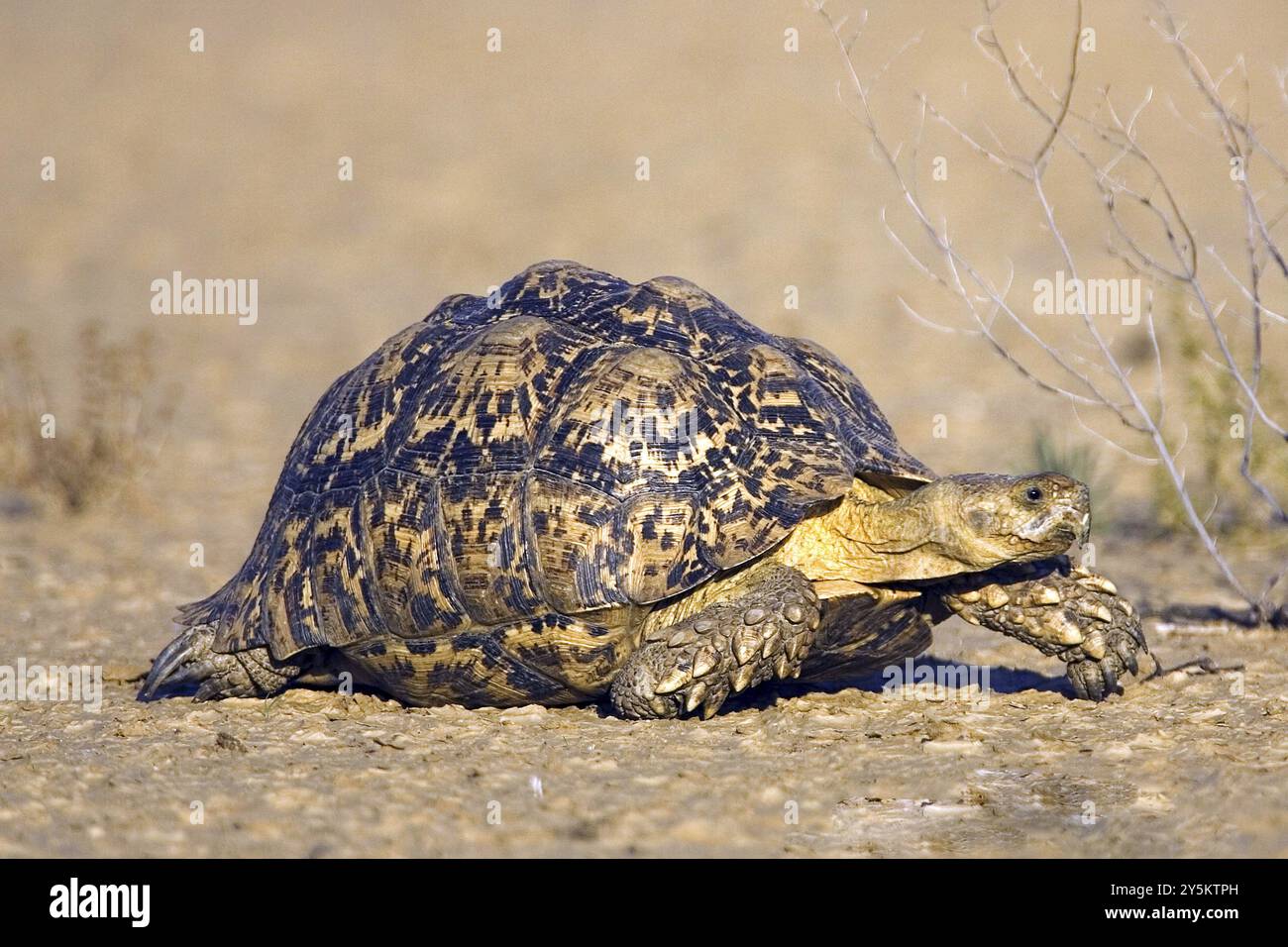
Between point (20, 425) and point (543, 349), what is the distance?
9.10 m

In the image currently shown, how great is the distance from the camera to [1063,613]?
21.4 feet

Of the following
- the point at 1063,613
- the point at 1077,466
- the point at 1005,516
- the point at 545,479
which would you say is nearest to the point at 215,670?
the point at 545,479

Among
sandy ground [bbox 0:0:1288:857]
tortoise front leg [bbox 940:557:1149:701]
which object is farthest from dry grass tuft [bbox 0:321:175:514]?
tortoise front leg [bbox 940:557:1149:701]

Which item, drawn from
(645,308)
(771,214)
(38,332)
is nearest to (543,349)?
(645,308)

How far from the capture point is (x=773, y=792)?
17.2ft

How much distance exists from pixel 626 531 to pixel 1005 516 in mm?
1558

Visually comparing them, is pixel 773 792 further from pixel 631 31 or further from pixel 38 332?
pixel 631 31

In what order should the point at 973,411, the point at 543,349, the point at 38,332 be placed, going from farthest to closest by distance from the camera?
1. the point at 38,332
2. the point at 973,411
3. the point at 543,349

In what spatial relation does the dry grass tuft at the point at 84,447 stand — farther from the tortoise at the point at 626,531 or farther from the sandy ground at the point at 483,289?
the tortoise at the point at 626,531

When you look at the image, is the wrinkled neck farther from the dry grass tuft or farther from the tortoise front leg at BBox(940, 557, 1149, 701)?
the dry grass tuft

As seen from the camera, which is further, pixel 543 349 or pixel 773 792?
pixel 543 349

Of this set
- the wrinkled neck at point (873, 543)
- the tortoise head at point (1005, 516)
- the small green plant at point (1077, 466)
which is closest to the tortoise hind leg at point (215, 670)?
the wrinkled neck at point (873, 543)

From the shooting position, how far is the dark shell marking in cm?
601

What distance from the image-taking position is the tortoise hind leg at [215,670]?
6.88m
